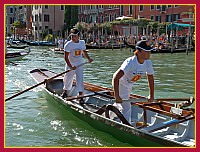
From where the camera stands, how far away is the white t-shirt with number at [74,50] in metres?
6.11

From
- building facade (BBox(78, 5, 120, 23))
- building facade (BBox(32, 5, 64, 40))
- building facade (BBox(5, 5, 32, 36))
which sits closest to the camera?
building facade (BBox(78, 5, 120, 23))

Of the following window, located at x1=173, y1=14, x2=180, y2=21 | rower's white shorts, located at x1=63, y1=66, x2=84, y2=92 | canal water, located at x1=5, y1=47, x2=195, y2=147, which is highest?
window, located at x1=173, y1=14, x2=180, y2=21

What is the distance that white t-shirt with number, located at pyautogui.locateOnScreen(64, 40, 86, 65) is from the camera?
6.11 m

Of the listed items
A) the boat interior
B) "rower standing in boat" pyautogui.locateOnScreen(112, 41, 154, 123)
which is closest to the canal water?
the boat interior

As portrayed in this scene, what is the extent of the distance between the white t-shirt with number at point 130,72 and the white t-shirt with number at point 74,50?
6.53 feet

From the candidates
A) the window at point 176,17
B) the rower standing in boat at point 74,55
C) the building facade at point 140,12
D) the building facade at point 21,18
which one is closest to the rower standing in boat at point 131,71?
the rower standing in boat at point 74,55

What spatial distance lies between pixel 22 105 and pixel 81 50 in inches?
76.2

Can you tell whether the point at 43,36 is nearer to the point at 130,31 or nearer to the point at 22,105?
the point at 130,31

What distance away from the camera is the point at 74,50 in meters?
6.18

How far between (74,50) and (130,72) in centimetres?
215

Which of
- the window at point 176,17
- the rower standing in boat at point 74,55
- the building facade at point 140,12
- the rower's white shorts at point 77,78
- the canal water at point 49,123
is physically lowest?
the canal water at point 49,123

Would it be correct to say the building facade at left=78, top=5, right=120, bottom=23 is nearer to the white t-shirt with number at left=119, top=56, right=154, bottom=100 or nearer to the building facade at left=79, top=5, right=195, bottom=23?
the building facade at left=79, top=5, right=195, bottom=23

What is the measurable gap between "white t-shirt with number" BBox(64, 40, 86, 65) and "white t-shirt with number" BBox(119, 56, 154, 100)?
1.99 metres

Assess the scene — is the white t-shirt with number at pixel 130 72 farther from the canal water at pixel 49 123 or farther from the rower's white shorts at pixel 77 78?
the rower's white shorts at pixel 77 78
